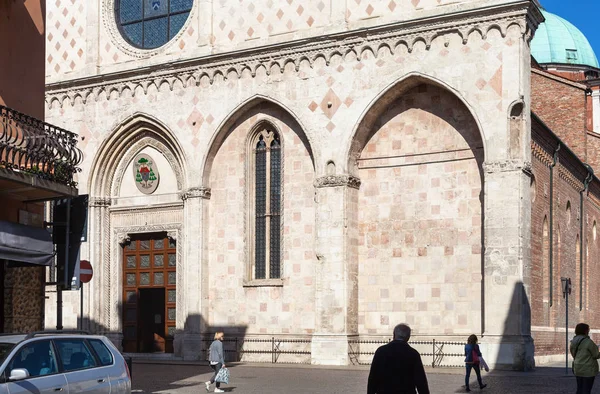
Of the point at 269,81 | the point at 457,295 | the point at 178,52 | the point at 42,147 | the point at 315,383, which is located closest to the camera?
the point at 42,147

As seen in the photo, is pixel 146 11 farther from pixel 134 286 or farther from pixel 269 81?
pixel 134 286

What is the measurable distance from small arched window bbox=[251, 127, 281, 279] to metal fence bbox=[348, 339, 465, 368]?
127 inches

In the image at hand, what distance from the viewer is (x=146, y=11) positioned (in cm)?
3034

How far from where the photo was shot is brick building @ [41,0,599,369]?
23.6m

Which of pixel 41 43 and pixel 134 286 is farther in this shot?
pixel 134 286

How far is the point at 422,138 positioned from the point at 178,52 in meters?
8.15

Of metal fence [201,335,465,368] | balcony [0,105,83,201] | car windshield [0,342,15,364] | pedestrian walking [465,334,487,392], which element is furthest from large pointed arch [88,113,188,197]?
car windshield [0,342,15,364]

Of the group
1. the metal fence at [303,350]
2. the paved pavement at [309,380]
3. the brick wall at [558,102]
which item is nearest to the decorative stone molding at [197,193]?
the metal fence at [303,350]

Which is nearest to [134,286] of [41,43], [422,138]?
[422,138]

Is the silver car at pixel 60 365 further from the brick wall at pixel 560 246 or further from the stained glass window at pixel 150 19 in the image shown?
the stained glass window at pixel 150 19

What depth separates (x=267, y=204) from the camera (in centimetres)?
2719

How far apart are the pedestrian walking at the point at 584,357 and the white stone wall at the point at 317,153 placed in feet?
30.2

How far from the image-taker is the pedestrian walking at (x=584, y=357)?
526 inches

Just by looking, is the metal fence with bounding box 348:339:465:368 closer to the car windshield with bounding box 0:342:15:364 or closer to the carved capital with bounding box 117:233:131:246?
the carved capital with bounding box 117:233:131:246
